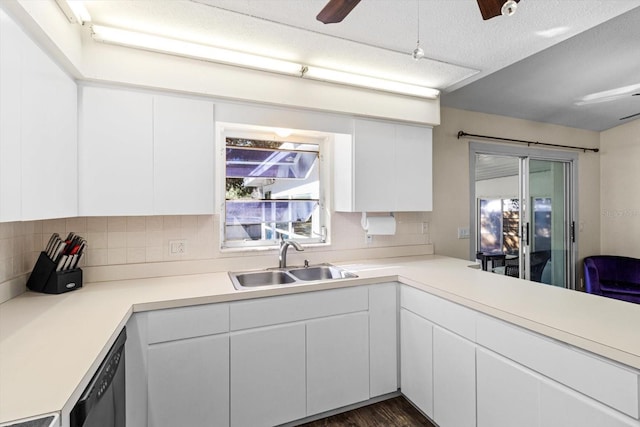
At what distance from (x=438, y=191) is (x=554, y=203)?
1956 mm

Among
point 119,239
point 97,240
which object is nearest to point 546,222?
point 119,239

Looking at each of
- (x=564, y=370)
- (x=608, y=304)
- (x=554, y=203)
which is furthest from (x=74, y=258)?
(x=554, y=203)

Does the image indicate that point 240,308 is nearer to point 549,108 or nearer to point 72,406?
point 72,406

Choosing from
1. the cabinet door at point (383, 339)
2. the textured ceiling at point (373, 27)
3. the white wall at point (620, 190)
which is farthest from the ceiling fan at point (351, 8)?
the white wall at point (620, 190)

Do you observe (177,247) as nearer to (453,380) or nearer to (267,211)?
(267,211)

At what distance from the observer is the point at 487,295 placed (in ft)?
5.22

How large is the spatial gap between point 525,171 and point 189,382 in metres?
3.82

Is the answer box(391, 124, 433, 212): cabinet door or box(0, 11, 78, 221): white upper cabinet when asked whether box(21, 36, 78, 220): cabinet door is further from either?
box(391, 124, 433, 212): cabinet door

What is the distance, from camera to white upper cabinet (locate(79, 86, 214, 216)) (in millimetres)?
1681

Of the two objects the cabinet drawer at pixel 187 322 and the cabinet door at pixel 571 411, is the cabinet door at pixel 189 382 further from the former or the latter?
the cabinet door at pixel 571 411

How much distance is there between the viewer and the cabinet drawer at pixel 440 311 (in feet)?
5.17

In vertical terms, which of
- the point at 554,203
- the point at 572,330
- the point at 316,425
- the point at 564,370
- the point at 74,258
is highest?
the point at 554,203

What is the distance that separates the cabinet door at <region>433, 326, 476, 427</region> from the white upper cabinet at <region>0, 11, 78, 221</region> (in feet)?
6.53

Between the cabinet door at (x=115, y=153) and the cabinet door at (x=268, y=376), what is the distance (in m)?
0.99
